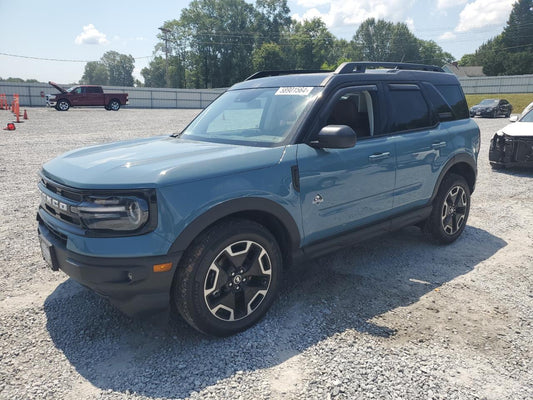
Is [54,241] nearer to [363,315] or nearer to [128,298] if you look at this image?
[128,298]

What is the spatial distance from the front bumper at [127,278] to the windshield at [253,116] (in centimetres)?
132

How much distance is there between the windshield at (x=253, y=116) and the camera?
138 inches

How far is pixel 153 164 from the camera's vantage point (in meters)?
2.85

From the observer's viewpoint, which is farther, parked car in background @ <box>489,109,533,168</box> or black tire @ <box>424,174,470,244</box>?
parked car in background @ <box>489,109,533,168</box>

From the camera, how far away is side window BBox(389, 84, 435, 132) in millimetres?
4125

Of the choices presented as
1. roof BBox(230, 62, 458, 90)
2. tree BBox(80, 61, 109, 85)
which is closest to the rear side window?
roof BBox(230, 62, 458, 90)

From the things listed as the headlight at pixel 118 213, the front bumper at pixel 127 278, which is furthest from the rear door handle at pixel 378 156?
the headlight at pixel 118 213

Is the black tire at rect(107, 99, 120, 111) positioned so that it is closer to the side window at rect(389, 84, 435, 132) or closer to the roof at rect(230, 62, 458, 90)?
the roof at rect(230, 62, 458, 90)

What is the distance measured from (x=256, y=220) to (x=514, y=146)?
321 inches

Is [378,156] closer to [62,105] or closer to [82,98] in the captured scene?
[62,105]

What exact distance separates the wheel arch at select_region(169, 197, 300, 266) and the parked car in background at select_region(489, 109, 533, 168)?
7863 millimetres

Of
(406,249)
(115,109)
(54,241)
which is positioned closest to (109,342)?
(54,241)

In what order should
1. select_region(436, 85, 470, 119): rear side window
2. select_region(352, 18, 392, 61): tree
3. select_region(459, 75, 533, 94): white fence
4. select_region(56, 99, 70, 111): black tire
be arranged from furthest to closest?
select_region(352, 18, 392, 61): tree
select_region(459, 75, 533, 94): white fence
select_region(56, 99, 70, 111): black tire
select_region(436, 85, 470, 119): rear side window

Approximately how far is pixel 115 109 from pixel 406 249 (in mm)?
31002
